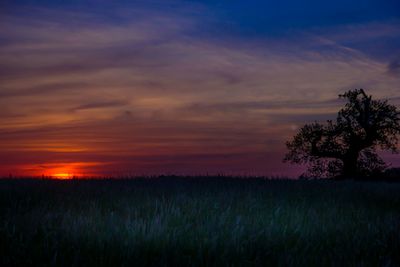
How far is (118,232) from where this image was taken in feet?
22.7

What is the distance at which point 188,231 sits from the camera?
7.46 metres

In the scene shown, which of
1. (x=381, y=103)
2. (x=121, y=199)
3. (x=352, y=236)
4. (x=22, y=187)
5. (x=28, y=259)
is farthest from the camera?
(x=381, y=103)

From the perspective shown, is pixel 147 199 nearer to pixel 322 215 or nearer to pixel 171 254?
pixel 322 215

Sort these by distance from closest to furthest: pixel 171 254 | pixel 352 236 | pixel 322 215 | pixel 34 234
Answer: pixel 171 254 → pixel 34 234 → pixel 352 236 → pixel 322 215

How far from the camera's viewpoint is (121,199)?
10609mm

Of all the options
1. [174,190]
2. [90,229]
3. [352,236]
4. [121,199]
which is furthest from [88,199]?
[352,236]

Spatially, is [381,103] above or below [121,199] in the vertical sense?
above

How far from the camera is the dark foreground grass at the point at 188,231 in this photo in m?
6.09

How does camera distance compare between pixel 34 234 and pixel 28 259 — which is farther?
pixel 34 234

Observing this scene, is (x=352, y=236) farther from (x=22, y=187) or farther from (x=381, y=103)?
(x=381, y=103)

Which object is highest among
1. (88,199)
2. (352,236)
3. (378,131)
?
(378,131)

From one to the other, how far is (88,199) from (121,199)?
0.72m

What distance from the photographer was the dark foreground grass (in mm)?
6094

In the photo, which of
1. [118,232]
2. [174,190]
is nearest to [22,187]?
[174,190]
